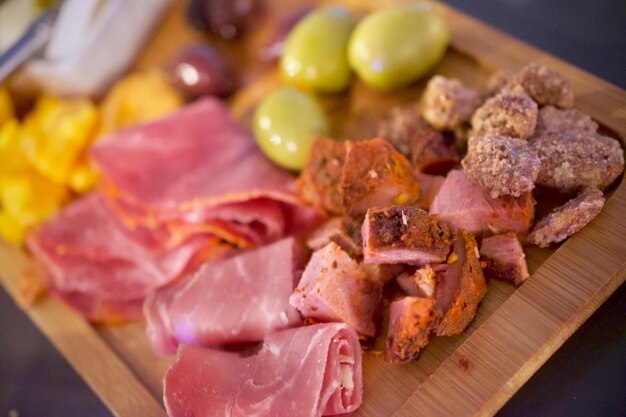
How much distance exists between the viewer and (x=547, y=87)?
1400 mm

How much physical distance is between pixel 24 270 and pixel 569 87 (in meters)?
1.71

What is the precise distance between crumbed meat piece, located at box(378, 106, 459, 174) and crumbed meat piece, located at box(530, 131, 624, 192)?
222 millimetres

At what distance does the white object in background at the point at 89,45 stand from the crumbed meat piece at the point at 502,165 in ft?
4.89

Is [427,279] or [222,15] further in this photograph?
[222,15]

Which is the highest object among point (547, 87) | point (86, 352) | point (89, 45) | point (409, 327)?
point (89, 45)

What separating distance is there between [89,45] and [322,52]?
91cm

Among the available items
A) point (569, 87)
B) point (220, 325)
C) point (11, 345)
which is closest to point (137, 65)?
point (11, 345)

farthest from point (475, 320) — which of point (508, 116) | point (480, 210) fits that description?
point (508, 116)

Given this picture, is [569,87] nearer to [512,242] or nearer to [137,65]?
[512,242]

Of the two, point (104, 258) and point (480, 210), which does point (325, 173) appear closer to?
point (480, 210)

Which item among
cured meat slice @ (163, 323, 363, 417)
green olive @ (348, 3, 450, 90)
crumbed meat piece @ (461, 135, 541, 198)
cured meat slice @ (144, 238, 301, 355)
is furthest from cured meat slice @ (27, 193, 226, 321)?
crumbed meat piece @ (461, 135, 541, 198)

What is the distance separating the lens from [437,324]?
1188 mm

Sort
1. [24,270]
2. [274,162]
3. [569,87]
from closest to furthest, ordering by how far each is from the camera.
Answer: [569,87] → [274,162] → [24,270]

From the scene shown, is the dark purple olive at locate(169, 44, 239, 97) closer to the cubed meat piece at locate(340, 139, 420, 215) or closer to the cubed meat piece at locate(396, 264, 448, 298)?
the cubed meat piece at locate(340, 139, 420, 215)
